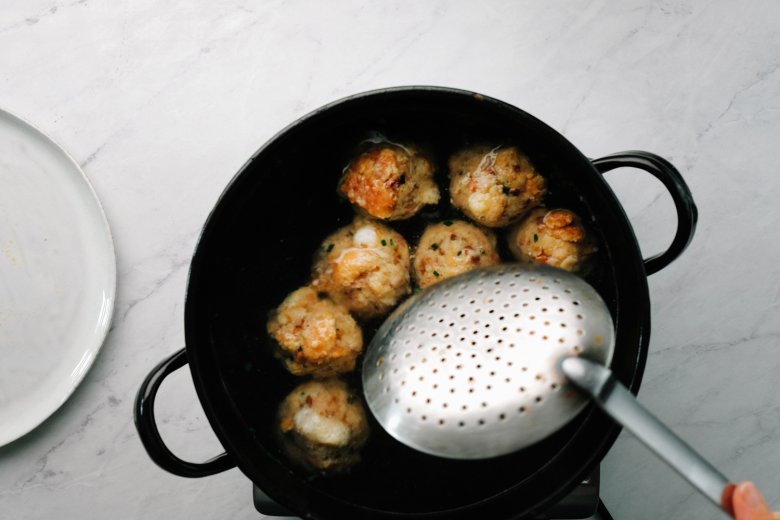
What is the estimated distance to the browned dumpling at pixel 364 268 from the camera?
0.85m

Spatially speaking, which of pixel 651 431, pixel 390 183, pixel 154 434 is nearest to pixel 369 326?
pixel 390 183

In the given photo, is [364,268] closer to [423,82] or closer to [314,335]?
[314,335]

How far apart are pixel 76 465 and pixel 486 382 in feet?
2.54

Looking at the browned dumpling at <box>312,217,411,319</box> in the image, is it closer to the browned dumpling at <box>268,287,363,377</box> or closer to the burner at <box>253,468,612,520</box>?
the browned dumpling at <box>268,287,363,377</box>

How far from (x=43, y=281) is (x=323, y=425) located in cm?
57

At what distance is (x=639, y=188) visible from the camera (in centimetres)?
106

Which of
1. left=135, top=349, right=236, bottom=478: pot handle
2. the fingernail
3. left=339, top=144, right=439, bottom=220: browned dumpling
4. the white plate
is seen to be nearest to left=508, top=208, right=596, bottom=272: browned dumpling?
left=339, top=144, right=439, bottom=220: browned dumpling

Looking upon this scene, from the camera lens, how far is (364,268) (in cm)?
84

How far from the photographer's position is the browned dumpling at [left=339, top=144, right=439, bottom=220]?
2.77 ft

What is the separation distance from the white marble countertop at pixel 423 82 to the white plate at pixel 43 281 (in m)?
0.03

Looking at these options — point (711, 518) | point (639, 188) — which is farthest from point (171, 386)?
point (711, 518)

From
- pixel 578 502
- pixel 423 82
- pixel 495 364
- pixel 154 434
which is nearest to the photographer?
pixel 495 364

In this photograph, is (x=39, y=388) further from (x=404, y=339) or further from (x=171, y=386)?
(x=404, y=339)

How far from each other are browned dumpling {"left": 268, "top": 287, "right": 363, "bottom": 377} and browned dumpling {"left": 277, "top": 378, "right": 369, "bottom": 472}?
0.03m
